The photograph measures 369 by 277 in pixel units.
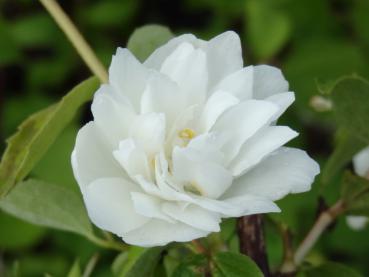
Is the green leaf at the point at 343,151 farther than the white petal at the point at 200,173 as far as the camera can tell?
Yes

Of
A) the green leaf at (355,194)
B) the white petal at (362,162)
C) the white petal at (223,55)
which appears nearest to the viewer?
the white petal at (223,55)

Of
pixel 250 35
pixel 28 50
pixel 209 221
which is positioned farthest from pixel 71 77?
pixel 209 221

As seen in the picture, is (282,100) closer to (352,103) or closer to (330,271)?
(352,103)

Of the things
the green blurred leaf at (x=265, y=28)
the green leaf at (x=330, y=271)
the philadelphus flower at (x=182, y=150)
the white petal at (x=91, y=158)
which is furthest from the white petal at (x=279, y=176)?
the green blurred leaf at (x=265, y=28)

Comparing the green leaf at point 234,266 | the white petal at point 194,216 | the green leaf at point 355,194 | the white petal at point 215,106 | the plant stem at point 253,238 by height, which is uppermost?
the white petal at point 215,106

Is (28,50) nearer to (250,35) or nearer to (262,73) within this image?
(250,35)

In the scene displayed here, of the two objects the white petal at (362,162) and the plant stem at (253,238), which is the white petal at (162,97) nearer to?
the plant stem at (253,238)

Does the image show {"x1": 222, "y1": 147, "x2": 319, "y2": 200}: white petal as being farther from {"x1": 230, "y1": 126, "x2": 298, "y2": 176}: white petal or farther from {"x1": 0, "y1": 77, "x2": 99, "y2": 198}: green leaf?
{"x1": 0, "y1": 77, "x2": 99, "y2": 198}: green leaf

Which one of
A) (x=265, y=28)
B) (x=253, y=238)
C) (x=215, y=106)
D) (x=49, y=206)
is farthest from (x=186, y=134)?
(x=265, y=28)
